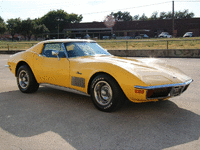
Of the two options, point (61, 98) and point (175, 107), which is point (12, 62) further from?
point (175, 107)

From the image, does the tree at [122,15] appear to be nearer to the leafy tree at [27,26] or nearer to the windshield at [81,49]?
the leafy tree at [27,26]

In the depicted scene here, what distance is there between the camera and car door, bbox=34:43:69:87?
4.66m

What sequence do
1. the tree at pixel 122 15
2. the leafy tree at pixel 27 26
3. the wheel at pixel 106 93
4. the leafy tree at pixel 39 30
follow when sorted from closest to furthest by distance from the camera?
1. the wheel at pixel 106 93
2. the leafy tree at pixel 39 30
3. the leafy tree at pixel 27 26
4. the tree at pixel 122 15

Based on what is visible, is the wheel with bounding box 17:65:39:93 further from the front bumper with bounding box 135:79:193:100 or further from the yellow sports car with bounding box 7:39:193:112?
the front bumper with bounding box 135:79:193:100

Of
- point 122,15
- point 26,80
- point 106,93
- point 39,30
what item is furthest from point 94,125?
point 122,15

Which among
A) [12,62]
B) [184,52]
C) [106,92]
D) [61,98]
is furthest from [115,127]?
[184,52]

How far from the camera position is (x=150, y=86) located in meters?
3.54

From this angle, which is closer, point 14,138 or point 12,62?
point 14,138

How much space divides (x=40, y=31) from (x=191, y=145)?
82236 millimetres

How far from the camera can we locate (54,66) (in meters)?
4.87

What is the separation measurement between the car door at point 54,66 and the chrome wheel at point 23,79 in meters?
0.52

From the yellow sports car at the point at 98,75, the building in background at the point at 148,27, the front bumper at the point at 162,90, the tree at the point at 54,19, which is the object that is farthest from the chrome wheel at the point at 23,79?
the tree at the point at 54,19

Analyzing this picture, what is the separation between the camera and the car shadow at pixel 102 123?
116 inches

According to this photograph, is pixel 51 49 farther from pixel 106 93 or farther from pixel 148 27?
pixel 148 27
